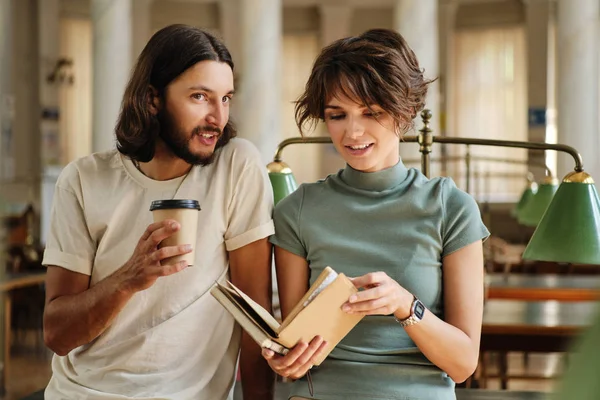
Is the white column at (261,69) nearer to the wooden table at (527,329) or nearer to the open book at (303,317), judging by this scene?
the wooden table at (527,329)

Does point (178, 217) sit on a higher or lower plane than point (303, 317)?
higher

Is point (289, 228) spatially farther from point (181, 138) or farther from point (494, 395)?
point (494, 395)

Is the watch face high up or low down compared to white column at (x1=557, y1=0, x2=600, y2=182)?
down

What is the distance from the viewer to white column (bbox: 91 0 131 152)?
31.0 feet

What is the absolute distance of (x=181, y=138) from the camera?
1.91 m

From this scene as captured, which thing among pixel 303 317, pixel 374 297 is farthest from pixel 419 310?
pixel 303 317

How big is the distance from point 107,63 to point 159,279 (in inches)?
314

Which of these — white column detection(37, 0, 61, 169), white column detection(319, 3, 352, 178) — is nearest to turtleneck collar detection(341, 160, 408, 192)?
white column detection(37, 0, 61, 169)

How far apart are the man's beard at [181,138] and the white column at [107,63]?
7.70 metres

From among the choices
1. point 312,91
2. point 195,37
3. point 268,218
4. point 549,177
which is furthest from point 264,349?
point 549,177

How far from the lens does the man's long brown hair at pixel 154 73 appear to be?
1.91 meters

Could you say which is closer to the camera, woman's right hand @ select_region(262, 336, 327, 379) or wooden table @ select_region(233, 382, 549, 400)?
woman's right hand @ select_region(262, 336, 327, 379)

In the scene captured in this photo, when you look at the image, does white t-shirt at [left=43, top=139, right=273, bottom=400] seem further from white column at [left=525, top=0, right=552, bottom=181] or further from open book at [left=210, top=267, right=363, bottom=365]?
white column at [left=525, top=0, right=552, bottom=181]

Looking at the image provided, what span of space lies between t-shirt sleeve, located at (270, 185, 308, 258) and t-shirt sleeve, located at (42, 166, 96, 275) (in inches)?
17.2
